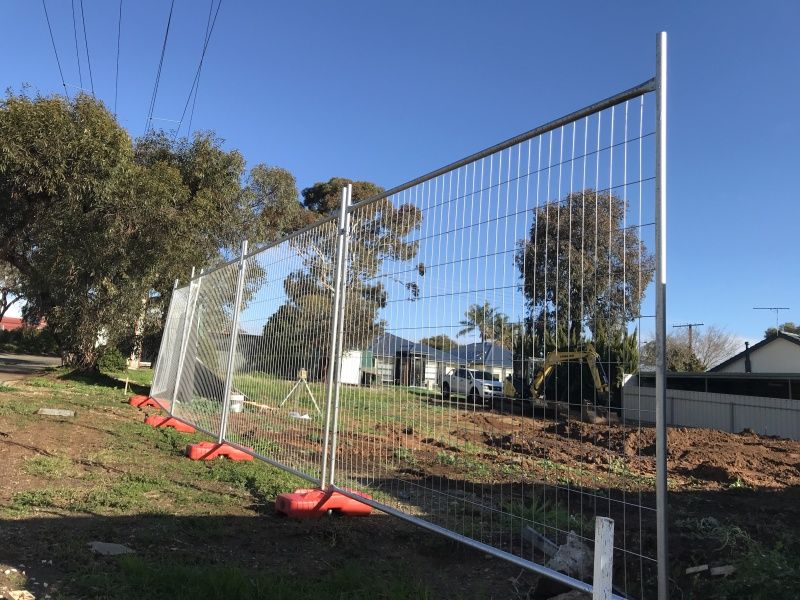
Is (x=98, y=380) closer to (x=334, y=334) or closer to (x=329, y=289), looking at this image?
(x=329, y=289)

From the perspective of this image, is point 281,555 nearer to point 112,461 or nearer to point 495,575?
point 495,575

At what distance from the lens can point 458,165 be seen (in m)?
4.24

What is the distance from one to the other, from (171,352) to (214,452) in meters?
5.40

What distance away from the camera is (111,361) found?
20062 mm

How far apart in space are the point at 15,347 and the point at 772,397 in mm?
47805

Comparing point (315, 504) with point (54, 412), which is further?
point (54, 412)

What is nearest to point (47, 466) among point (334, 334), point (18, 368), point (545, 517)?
point (334, 334)

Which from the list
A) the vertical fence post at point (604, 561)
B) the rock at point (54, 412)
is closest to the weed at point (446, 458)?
the vertical fence post at point (604, 561)

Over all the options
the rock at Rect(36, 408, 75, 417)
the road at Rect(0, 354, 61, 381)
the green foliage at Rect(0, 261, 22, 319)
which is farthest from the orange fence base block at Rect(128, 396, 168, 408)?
the green foliage at Rect(0, 261, 22, 319)

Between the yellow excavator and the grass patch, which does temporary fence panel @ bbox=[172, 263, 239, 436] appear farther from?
the yellow excavator

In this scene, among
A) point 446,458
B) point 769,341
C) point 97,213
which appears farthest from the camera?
point 769,341

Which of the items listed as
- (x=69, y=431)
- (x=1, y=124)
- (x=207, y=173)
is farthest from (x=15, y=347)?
(x=69, y=431)

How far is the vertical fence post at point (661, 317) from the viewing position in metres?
2.66

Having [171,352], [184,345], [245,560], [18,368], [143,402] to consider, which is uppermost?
[184,345]
